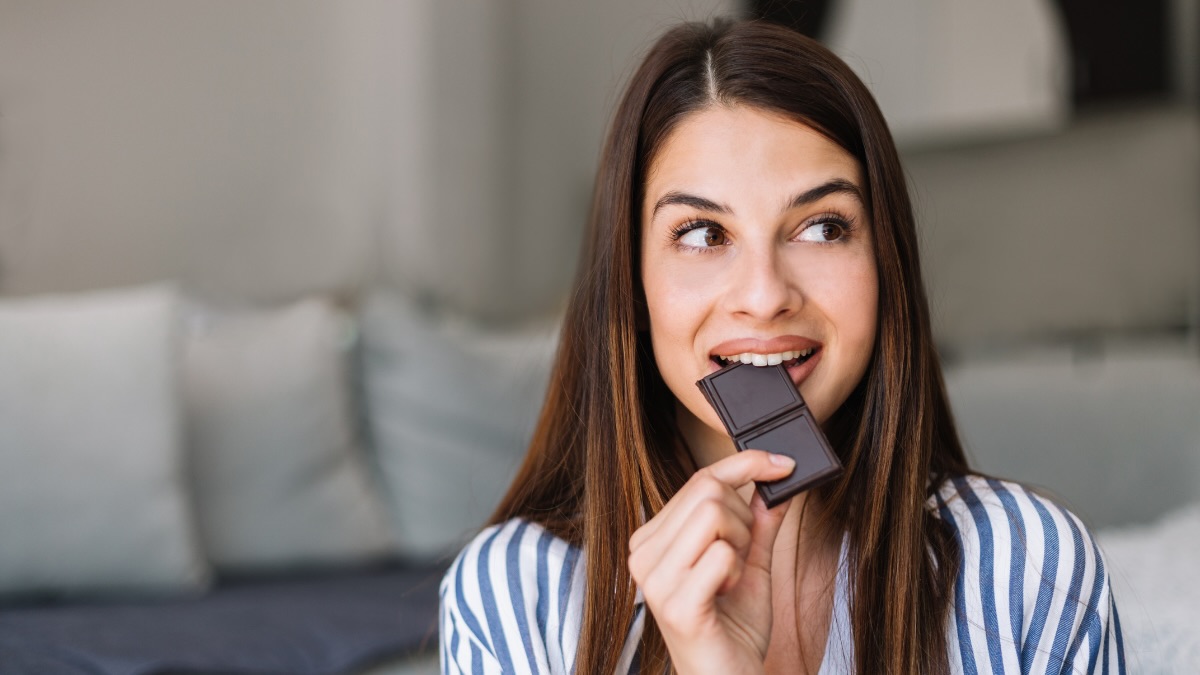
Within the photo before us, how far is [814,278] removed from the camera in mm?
1111

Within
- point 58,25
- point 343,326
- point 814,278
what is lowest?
point 343,326

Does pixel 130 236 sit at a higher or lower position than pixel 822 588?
higher

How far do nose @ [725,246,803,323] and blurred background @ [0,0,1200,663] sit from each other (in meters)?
0.89

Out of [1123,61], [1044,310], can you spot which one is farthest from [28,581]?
[1123,61]

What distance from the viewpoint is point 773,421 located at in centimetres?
103

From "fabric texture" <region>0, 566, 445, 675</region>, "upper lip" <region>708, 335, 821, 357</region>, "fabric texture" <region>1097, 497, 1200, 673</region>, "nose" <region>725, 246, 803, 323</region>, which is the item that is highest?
"nose" <region>725, 246, 803, 323</region>

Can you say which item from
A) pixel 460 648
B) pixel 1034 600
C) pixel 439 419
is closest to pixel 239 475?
pixel 439 419

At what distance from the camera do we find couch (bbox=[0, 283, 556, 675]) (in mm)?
1704

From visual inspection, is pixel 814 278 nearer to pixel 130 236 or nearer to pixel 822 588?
pixel 822 588

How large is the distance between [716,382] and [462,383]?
4.61 ft

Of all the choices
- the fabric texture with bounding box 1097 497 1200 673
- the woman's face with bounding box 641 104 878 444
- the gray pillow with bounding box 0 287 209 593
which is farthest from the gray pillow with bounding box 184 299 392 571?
the fabric texture with bounding box 1097 497 1200 673

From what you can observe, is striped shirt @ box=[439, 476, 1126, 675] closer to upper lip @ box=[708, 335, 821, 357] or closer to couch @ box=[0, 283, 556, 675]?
upper lip @ box=[708, 335, 821, 357]

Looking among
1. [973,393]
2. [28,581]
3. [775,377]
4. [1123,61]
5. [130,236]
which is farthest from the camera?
[1123,61]

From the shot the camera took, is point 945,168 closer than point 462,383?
No
